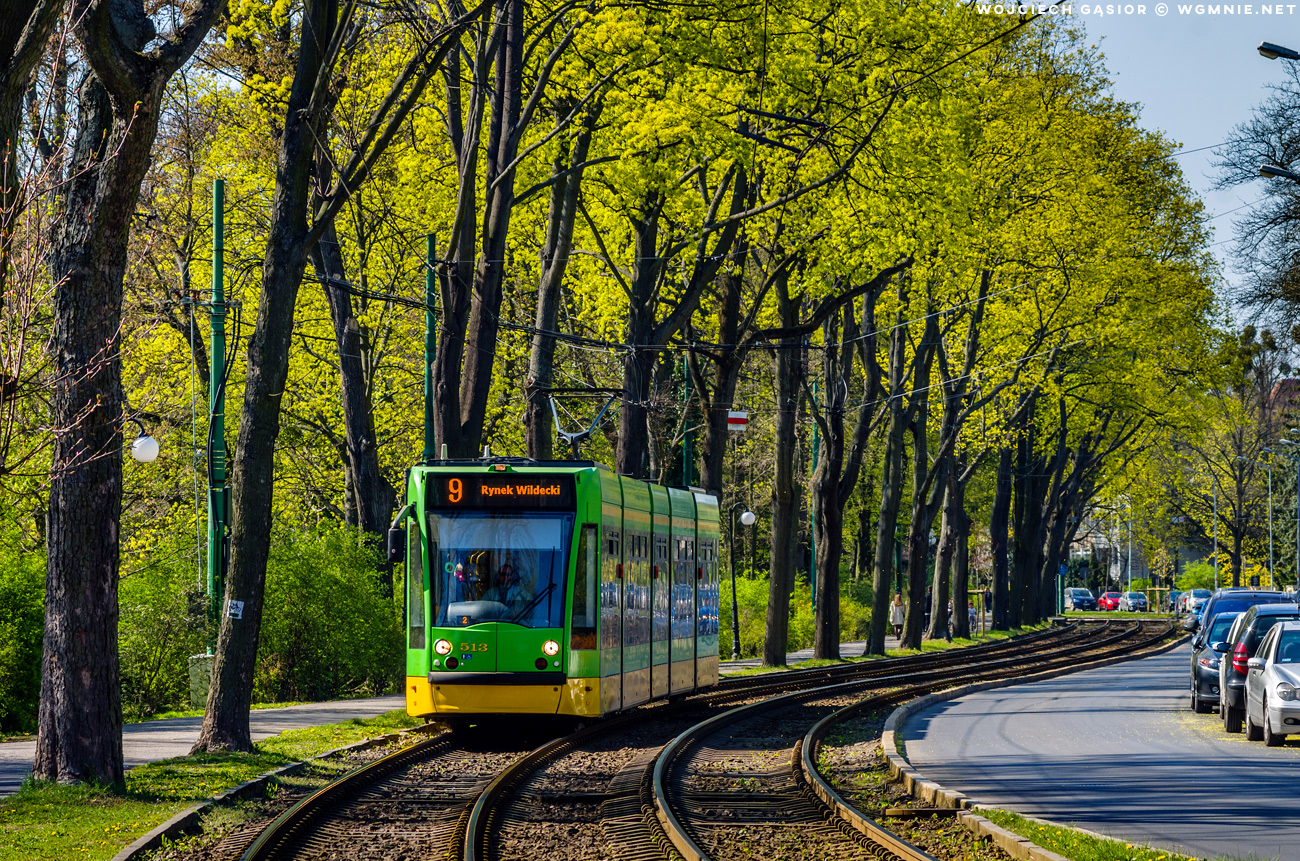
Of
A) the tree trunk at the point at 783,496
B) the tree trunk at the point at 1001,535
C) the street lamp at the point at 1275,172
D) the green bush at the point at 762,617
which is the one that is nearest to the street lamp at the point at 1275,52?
the street lamp at the point at 1275,172

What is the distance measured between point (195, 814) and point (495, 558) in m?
6.65

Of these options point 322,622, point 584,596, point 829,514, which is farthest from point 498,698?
point 829,514

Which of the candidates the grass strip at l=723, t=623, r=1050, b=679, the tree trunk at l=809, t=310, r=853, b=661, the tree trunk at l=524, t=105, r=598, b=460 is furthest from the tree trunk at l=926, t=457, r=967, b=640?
the tree trunk at l=524, t=105, r=598, b=460

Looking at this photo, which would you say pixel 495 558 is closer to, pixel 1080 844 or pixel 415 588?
pixel 415 588

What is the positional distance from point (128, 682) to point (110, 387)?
11979 mm

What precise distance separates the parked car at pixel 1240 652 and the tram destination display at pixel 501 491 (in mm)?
8728

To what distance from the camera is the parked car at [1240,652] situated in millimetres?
20688

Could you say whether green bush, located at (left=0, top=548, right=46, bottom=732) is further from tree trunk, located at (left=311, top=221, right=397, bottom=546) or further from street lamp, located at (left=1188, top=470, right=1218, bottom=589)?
street lamp, located at (left=1188, top=470, right=1218, bottom=589)

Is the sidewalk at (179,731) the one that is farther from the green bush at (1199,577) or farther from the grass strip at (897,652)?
the green bush at (1199,577)

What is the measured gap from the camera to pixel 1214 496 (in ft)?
301

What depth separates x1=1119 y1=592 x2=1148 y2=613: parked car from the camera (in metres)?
118

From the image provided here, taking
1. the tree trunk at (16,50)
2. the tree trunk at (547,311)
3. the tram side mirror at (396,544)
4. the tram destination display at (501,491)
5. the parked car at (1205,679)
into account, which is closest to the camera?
the tree trunk at (16,50)

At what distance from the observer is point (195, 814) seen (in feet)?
42.0

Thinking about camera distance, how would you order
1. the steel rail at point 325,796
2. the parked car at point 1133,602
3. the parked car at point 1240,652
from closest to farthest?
the steel rail at point 325,796 < the parked car at point 1240,652 < the parked car at point 1133,602
